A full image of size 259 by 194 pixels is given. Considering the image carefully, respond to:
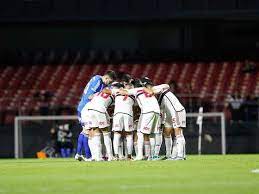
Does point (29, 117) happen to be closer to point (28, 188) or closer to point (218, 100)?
point (218, 100)

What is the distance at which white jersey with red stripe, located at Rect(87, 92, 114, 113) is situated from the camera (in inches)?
770

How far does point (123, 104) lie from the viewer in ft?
64.3

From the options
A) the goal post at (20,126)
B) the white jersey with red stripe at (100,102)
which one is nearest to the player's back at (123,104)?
the white jersey with red stripe at (100,102)

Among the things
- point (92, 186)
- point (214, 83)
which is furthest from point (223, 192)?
point (214, 83)

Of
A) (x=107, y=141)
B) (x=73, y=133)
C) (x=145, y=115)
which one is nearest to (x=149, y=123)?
(x=145, y=115)

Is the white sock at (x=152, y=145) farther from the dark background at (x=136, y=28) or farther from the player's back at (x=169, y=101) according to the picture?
the dark background at (x=136, y=28)

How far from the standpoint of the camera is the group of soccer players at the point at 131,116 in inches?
760

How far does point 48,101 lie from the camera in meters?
30.7

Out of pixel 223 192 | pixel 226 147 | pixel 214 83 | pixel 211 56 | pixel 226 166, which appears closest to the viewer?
pixel 223 192

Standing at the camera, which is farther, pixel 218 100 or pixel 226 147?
pixel 218 100

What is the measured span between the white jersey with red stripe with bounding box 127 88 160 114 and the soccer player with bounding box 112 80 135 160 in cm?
23

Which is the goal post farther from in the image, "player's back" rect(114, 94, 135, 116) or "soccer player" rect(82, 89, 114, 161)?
"player's back" rect(114, 94, 135, 116)

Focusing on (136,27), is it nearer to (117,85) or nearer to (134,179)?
(117,85)

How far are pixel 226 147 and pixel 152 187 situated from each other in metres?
15.9
